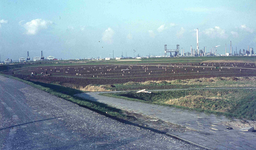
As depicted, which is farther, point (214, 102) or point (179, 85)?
point (179, 85)

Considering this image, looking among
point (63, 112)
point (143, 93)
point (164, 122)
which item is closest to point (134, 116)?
point (164, 122)

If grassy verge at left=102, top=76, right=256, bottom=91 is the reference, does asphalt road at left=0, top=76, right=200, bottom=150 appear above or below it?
above

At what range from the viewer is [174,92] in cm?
2270

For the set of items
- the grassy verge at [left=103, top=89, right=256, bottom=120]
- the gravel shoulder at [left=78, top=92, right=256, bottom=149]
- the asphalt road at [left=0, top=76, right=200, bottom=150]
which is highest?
the asphalt road at [left=0, top=76, right=200, bottom=150]


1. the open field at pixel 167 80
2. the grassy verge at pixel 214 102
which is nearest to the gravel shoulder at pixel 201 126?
the grassy verge at pixel 214 102

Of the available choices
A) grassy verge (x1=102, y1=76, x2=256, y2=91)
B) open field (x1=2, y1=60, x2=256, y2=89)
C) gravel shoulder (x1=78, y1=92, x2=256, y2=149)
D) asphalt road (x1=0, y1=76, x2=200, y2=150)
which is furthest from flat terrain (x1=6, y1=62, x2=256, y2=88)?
asphalt road (x1=0, y1=76, x2=200, y2=150)

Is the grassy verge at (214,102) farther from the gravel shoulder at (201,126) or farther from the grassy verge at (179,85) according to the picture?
the grassy verge at (179,85)

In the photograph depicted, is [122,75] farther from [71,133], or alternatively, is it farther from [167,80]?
[71,133]

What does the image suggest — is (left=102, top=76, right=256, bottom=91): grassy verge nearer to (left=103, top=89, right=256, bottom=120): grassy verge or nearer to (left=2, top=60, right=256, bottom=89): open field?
(left=2, top=60, right=256, bottom=89): open field

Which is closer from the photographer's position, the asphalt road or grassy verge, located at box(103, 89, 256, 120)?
the asphalt road

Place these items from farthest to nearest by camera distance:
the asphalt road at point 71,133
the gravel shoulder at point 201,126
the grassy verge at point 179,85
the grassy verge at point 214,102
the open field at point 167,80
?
the grassy verge at point 179,85
the open field at point 167,80
the grassy verge at point 214,102
the gravel shoulder at point 201,126
the asphalt road at point 71,133

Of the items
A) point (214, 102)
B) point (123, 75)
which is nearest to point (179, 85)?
point (214, 102)

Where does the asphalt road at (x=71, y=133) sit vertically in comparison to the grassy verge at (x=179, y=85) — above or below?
above

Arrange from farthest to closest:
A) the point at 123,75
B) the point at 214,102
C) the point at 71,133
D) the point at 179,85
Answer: the point at 123,75 < the point at 179,85 < the point at 214,102 < the point at 71,133
